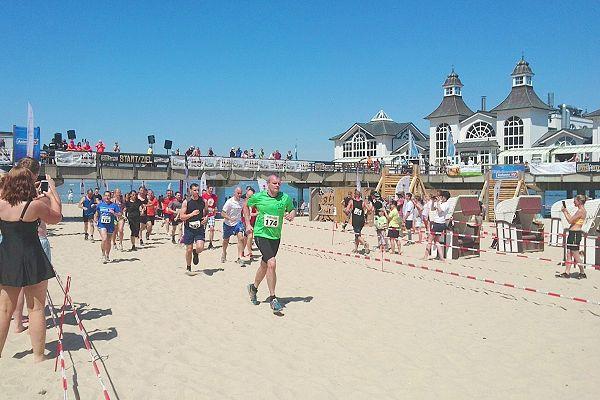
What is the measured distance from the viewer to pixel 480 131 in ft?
158

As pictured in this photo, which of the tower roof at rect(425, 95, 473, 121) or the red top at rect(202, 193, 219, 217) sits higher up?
the tower roof at rect(425, 95, 473, 121)

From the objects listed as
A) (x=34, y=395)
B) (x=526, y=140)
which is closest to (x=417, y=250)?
(x=34, y=395)

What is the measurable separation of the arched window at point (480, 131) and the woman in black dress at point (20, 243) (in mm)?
47860

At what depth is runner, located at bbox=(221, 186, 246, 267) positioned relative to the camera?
11.1m

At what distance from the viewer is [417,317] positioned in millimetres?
6723

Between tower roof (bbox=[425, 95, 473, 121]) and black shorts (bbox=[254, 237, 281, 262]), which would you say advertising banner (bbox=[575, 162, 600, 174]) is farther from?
Answer: black shorts (bbox=[254, 237, 281, 262])

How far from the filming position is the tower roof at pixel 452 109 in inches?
1946

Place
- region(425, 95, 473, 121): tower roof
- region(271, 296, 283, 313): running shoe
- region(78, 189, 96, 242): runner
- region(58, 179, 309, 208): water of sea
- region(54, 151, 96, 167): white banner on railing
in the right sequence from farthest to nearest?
region(425, 95, 473, 121): tower roof
region(58, 179, 309, 208): water of sea
region(54, 151, 96, 167): white banner on railing
region(78, 189, 96, 242): runner
region(271, 296, 283, 313): running shoe

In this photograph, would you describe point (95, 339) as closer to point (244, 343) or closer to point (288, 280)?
point (244, 343)

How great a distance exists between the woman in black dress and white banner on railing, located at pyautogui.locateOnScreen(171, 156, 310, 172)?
22576 mm

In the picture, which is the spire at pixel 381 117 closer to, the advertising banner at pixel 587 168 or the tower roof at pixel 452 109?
the tower roof at pixel 452 109

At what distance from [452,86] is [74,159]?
129ft

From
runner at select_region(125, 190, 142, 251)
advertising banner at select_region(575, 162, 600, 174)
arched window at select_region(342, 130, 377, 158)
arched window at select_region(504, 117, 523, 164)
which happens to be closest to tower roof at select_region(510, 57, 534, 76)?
arched window at select_region(504, 117, 523, 164)

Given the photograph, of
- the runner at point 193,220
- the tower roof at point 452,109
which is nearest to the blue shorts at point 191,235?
the runner at point 193,220
